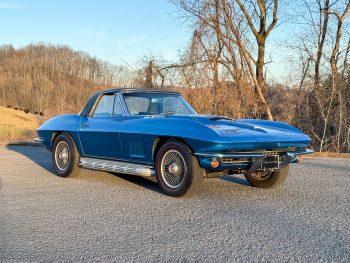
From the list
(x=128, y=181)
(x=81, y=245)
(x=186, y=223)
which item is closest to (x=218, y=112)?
(x=128, y=181)

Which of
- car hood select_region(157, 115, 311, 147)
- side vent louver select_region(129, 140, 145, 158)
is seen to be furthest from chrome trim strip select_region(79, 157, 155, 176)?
car hood select_region(157, 115, 311, 147)

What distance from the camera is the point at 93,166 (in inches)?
275

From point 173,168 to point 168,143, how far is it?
33 cm

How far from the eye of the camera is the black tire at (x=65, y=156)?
7.47 m

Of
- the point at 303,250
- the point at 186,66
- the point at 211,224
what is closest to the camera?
the point at 303,250

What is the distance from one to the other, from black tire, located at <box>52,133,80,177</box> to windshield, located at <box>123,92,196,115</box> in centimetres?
142

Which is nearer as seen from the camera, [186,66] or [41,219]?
[41,219]

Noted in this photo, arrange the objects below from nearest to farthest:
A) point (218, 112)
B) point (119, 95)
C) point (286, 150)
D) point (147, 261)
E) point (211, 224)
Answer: point (147, 261)
point (211, 224)
point (286, 150)
point (119, 95)
point (218, 112)

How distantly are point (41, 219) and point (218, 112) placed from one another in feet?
33.0

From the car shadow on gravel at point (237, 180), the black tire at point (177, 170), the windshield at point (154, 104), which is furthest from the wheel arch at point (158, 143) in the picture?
the car shadow on gravel at point (237, 180)

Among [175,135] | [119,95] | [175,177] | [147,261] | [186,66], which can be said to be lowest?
[147,261]

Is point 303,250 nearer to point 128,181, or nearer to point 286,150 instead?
point 286,150

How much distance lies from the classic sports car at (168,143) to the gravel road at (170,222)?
1.06ft

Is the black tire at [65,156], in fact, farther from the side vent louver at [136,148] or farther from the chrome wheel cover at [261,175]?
the chrome wheel cover at [261,175]
